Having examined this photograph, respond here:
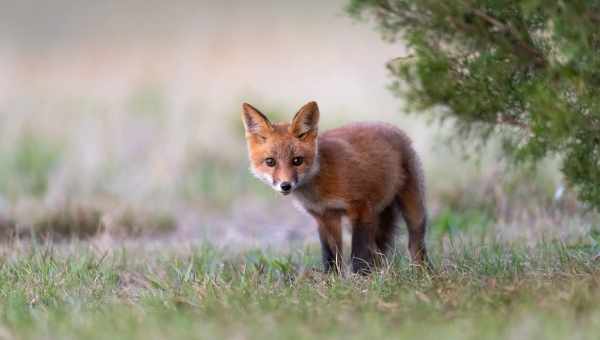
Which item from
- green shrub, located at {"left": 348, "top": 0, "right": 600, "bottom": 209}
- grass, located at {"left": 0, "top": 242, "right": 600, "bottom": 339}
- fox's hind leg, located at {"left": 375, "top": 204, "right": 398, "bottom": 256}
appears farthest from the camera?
fox's hind leg, located at {"left": 375, "top": 204, "right": 398, "bottom": 256}

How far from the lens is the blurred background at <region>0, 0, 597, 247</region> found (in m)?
9.03

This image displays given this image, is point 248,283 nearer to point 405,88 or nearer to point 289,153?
point 289,153

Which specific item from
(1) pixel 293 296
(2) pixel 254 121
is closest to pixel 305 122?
(2) pixel 254 121

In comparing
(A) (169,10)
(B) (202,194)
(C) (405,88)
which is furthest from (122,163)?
(A) (169,10)

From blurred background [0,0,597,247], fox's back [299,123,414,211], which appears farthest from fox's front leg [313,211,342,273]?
blurred background [0,0,597,247]

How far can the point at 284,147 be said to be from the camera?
653cm

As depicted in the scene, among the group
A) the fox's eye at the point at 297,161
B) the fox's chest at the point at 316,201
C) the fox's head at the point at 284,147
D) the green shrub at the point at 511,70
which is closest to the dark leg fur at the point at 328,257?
the fox's chest at the point at 316,201

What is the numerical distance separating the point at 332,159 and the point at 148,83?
26.7ft

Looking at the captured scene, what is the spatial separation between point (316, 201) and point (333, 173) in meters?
0.24

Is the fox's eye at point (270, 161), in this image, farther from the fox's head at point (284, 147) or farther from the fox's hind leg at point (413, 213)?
the fox's hind leg at point (413, 213)

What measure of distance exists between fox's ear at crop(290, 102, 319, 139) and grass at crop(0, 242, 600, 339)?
3.22ft

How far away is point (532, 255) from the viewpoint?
648 cm

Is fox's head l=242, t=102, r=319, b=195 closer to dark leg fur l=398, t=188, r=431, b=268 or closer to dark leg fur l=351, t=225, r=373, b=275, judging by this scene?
dark leg fur l=351, t=225, r=373, b=275

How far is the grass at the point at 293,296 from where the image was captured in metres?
4.47
